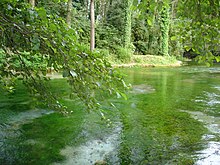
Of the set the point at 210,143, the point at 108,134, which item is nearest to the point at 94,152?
the point at 108,134

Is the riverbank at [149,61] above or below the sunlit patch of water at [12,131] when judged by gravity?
above

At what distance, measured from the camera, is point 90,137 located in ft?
17.0

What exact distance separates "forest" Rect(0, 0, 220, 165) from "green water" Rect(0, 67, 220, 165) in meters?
0.02

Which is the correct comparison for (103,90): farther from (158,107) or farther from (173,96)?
(173,96)

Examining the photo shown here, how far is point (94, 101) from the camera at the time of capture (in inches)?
109

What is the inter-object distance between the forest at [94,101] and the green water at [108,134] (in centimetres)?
2

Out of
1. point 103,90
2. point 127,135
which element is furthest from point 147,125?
point 103,90

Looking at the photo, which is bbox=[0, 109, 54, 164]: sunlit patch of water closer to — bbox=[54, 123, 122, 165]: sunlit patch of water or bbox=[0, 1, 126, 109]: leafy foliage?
bbox=[54, 123, 122, 165]: sunlit patch of water

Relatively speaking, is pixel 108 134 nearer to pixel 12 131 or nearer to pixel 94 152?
pixel 94 152

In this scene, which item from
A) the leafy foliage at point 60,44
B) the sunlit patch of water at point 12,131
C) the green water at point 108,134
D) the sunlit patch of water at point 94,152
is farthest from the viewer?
the sunlit patch of water at point 12,131

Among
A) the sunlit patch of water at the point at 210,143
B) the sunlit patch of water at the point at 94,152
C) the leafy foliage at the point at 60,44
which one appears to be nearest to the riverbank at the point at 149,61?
the sunlit patch of water at the point at 210,143

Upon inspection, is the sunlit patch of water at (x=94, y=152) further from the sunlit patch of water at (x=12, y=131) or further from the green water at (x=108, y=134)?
the sunlit patch of water at (x=12, y=131)

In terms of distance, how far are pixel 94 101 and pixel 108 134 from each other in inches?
108

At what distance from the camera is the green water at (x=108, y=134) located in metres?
4.26
